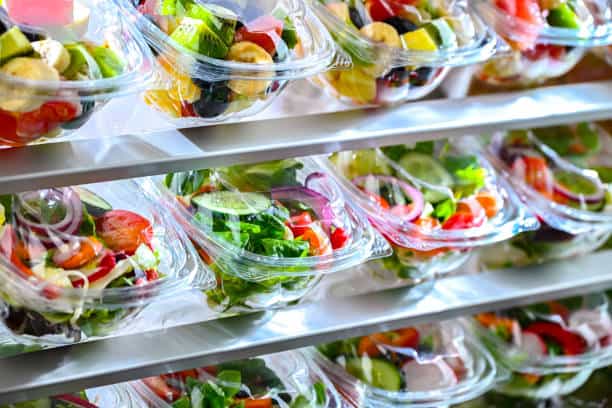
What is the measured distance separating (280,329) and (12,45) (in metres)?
0.66

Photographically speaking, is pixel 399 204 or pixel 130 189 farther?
pixel 399 204

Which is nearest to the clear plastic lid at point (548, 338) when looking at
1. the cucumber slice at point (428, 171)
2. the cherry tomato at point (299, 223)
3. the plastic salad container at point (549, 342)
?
the plastic salad container at point (549, 342)

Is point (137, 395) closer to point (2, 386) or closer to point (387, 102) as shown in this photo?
point (2, 386)

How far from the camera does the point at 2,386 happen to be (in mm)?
1357

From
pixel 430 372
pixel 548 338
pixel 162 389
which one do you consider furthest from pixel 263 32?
pixel 548 338

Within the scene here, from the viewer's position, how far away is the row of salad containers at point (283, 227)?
1.31 m

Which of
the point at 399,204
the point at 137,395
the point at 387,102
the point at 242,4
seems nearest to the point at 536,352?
the point at 399,204

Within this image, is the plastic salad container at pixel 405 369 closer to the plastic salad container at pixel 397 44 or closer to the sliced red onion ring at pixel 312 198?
the sliced red onion ring at pixel 312 198

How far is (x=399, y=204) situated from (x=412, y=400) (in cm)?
35

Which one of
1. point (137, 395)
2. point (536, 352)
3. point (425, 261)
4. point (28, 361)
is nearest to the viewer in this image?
point (28, 361)

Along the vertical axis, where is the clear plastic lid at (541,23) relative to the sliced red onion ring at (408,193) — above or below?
above

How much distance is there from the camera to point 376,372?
5.58 feet

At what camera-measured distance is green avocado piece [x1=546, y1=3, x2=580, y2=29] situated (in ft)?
5.41

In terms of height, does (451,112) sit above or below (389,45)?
below
